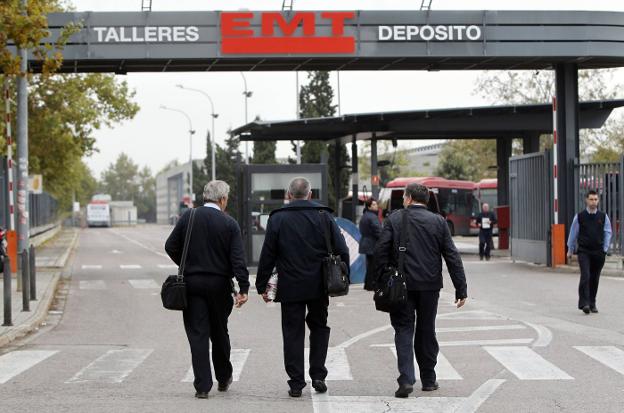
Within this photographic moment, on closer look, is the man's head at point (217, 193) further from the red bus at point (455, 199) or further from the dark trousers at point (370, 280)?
the red bus at point (455, 199)

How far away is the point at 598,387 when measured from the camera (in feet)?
30.2

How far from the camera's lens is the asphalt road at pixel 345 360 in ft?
27.9

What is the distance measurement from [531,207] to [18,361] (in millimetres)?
20669

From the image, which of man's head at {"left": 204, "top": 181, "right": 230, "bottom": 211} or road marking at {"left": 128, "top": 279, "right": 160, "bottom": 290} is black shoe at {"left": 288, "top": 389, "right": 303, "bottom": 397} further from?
road marking at {"left": 128, "top": 279, "right": 160, "bottom": 290}

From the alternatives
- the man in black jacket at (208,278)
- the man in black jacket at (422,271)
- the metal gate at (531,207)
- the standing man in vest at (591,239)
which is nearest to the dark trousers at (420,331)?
the man in black jacket at (422,271)

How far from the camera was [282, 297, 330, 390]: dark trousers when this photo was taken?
8812 millimetres

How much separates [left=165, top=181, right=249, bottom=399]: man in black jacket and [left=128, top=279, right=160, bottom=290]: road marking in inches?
565

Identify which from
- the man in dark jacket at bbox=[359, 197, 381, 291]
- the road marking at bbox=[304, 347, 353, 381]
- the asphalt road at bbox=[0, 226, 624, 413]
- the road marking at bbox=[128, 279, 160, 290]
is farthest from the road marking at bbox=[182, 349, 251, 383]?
the road marking at bbox=[128, 279, 160, 290]

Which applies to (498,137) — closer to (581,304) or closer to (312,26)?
(312,26)

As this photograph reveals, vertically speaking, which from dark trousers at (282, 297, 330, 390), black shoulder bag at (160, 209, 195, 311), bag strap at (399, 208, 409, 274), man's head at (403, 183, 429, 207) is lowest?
dark trousers at (282, 297, 330, 390)

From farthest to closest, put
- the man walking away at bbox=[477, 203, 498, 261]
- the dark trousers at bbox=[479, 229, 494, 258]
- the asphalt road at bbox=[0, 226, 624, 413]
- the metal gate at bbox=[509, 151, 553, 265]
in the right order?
the man walking away at bbox=[477, 203, 498, 261] < the dark trousers at bbox=[479, 229, 494, 258] < the metal gate at bbox=[509, 151, 553, 265] < the asphalt road at bbox=[0, 226, 624, 413]

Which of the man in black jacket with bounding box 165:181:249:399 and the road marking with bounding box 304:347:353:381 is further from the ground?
the man in black jacket with bounding box 165:181:249:399

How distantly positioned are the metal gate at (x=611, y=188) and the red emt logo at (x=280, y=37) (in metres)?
6.86

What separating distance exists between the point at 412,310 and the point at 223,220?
5.63 ft
